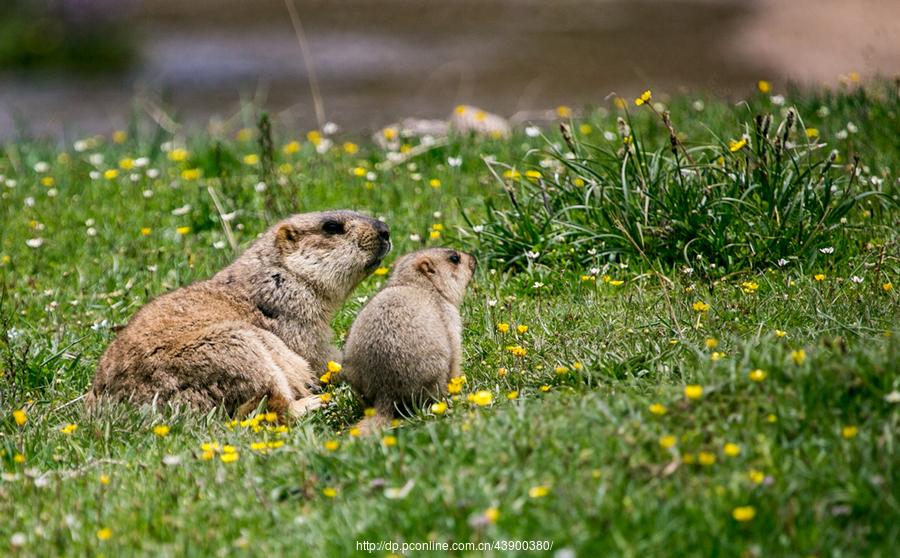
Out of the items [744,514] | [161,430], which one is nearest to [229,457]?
[161,430]

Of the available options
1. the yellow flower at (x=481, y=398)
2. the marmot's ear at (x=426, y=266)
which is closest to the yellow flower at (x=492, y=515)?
the yellow flower at (x=481, y=398)

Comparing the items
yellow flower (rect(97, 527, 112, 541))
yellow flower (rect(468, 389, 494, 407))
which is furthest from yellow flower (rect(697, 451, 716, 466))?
yellow flower (rect(97, 527, 112, 541))

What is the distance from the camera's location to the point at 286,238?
300 inches

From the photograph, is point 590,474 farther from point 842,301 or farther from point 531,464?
point 842,301

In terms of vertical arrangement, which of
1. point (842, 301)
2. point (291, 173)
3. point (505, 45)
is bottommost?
point (505, 45)

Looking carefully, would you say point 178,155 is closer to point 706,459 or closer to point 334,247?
point 334,247

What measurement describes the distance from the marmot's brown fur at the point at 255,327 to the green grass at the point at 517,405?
0.24m

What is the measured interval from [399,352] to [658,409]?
1593 mm

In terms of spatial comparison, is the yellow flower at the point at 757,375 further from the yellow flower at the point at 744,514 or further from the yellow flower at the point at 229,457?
the yellow flower at the point at 229,457

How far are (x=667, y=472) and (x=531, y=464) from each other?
545 millimetres

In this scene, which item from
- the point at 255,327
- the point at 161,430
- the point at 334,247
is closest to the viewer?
the point at 161,430

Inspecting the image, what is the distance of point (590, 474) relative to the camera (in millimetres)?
4590

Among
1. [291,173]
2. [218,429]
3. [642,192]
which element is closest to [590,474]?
[218,429]

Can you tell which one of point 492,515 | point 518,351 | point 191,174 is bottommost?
point 191,174
